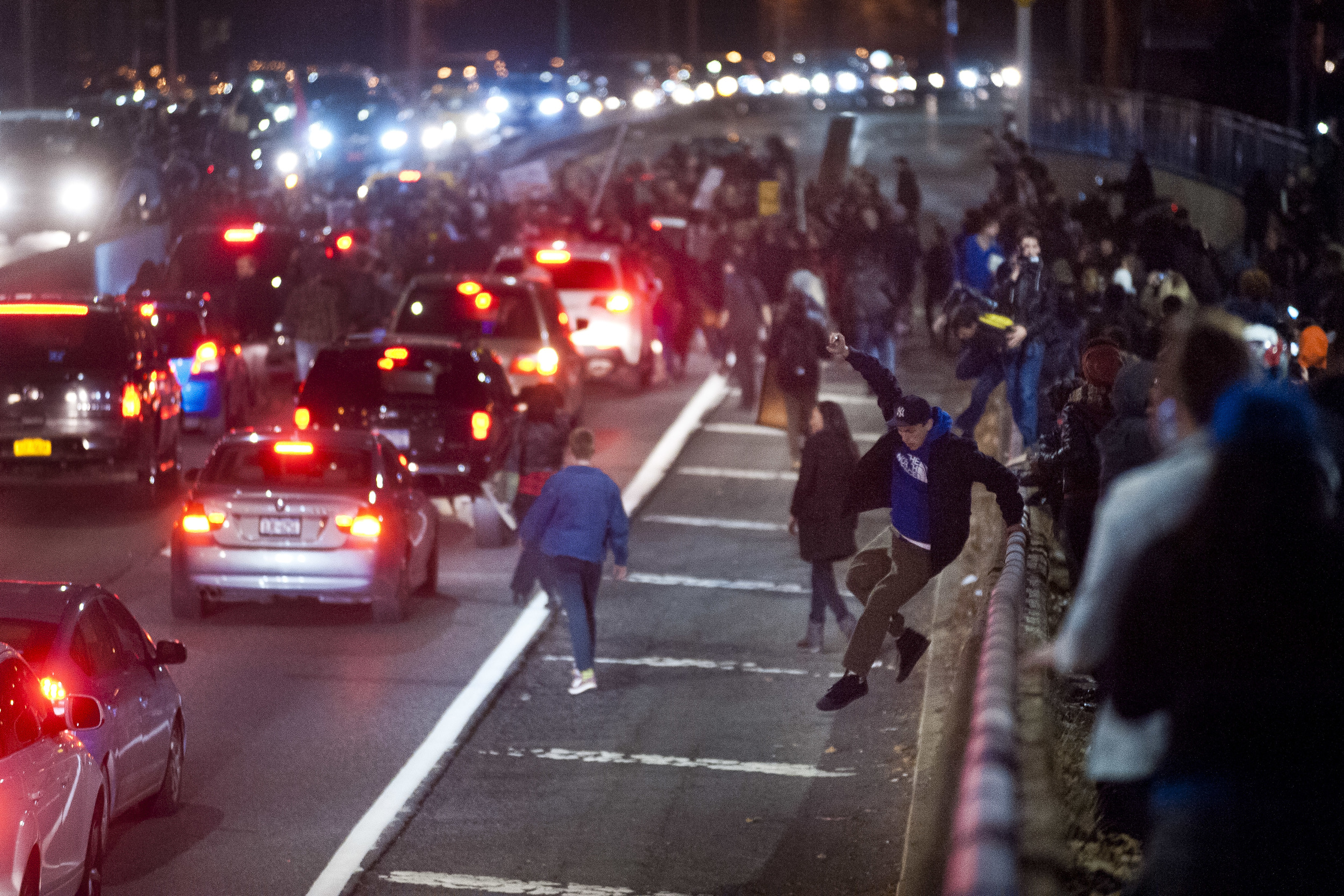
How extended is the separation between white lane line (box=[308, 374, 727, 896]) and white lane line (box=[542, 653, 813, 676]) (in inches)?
18.0

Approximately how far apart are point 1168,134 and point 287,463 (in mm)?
24374

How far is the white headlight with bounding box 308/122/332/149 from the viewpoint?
157 ft

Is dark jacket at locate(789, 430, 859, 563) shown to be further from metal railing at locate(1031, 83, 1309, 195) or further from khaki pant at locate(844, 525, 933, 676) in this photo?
metal railing at locate(1031, 83, 1309, 195)

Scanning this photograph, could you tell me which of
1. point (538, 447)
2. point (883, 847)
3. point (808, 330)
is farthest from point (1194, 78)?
point (883, 847)

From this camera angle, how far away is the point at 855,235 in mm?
24578

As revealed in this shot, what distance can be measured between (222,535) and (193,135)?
26.3 m

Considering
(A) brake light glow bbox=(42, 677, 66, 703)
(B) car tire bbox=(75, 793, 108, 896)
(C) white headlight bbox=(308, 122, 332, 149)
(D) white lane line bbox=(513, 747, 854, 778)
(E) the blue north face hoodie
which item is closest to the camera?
(B) car tire bbox=(75, 793, 108, 896)

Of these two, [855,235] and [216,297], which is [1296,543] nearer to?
[855,235]

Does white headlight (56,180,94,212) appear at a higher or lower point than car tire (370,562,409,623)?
higher

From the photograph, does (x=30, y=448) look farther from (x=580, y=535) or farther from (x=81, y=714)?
(x=81, y=714)

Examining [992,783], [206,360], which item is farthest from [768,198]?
[992,783]

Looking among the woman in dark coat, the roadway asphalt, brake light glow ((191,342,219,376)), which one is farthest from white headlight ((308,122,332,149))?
the woman in dark coat

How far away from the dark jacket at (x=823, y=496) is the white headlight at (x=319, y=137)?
3529cm

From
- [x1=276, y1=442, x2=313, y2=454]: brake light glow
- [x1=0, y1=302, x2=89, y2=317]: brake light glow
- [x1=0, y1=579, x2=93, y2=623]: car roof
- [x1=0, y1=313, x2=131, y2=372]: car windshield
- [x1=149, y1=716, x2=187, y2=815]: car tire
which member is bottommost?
[x1=149, y1=716, x2=187, y2=815]: car tire
